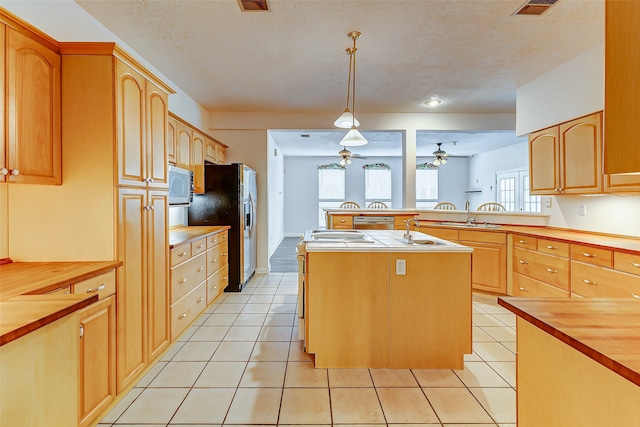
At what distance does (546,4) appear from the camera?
2.28 m

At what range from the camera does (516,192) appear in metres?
7.57

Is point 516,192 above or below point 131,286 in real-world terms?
above

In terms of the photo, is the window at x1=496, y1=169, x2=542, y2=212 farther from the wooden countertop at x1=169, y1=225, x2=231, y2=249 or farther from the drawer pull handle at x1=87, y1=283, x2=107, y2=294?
the drawer pull handle at x1=87, y1=283, x2=107, y2=294

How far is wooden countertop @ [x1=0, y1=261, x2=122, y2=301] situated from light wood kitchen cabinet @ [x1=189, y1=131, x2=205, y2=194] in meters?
2.08

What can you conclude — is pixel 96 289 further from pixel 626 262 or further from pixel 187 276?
pixel 626 262

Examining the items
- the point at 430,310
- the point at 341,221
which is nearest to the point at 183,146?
the point at 341,221

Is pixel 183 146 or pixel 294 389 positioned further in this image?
pixel 183 146

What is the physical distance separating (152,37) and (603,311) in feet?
11.3

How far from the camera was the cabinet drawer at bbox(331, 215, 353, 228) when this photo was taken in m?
4.92

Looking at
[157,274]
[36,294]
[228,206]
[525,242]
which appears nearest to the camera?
[36,294]

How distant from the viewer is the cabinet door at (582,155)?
9.39 ft

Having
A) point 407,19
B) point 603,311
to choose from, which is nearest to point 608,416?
point 603,311

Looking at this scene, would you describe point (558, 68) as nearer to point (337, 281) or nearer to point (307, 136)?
point (337, 281)

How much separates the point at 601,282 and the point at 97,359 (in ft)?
11.3
